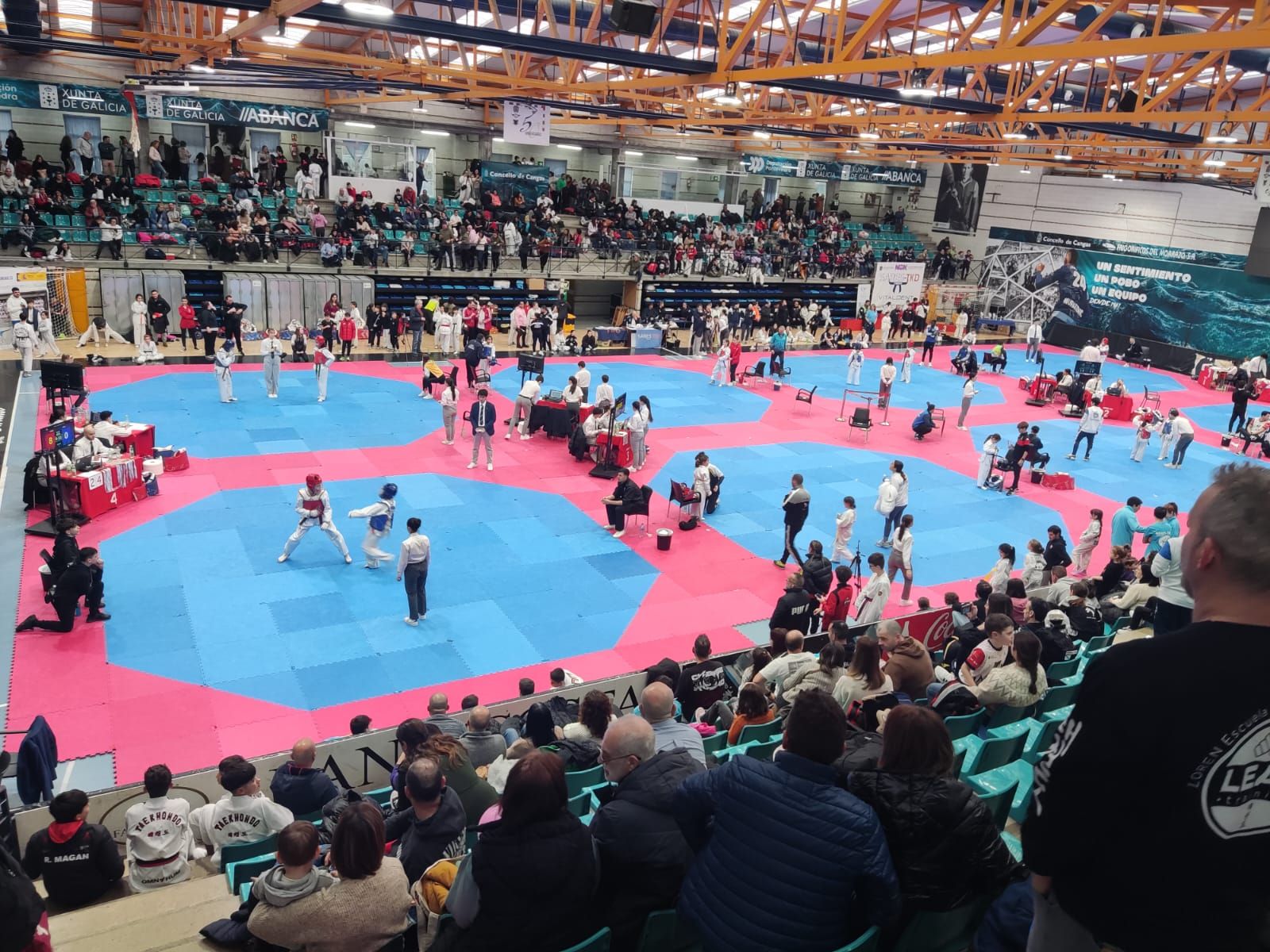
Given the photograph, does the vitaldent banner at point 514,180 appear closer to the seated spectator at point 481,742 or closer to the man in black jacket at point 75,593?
the man in black jacket at point 75,593

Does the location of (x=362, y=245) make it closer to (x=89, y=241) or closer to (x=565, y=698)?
(x=89, y=241)

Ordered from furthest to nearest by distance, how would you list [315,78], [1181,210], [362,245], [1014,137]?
[1181,210] < [362,245] < [315,78] < [1014,137]

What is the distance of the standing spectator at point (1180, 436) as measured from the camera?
2338 centimetres

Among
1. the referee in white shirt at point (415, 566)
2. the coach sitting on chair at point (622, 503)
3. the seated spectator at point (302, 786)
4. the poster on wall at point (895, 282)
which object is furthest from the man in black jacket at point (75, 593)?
the poster on wall at point (895, 282)

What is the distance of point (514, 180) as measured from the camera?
1510 inches

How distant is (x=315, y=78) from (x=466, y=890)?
25517 millimetres

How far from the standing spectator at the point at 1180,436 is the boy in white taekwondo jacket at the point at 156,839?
2477 centimetres

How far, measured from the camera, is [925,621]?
11922 mm

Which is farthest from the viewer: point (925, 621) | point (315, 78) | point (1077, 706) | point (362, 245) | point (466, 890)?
point (362, 245)

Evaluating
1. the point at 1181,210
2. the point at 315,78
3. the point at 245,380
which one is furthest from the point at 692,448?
the point at 1181,210

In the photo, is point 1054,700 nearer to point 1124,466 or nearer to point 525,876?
point 525,876

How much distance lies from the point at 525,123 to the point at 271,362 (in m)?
8.90

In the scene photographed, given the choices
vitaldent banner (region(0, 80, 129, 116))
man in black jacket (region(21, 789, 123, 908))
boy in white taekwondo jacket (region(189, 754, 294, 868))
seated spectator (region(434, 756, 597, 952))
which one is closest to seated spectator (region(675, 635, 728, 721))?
boy in white taekwondo jacket (region(189, 754, 294, 868))

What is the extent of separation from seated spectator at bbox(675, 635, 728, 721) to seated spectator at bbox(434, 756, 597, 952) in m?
5.66
